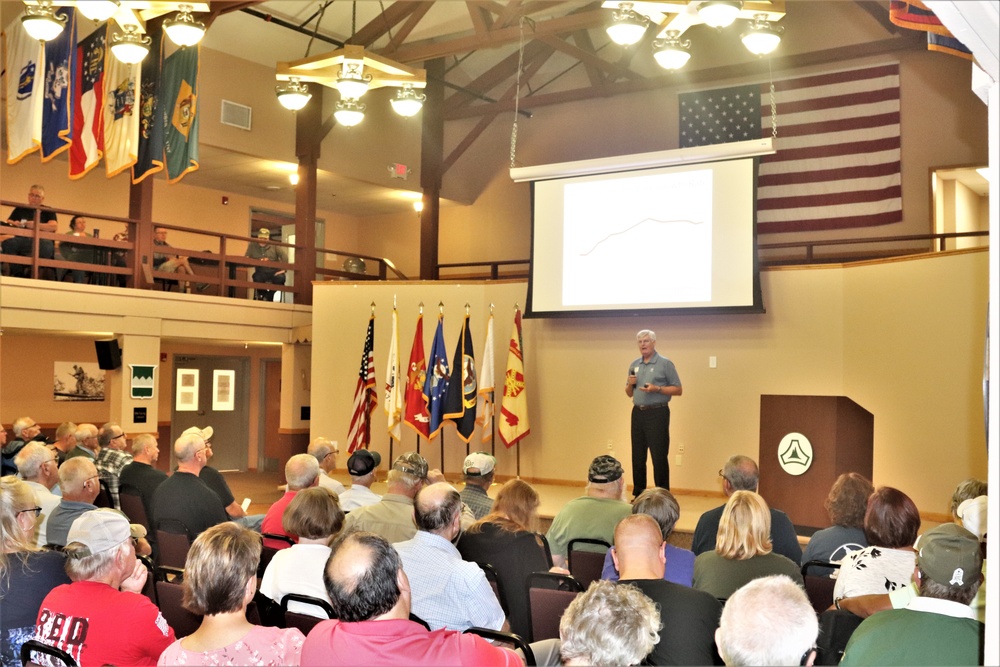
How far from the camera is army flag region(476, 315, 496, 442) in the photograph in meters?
10.3

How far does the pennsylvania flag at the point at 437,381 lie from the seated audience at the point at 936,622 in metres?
8.05

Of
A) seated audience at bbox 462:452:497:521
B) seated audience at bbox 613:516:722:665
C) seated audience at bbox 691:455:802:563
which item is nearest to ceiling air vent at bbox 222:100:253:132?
seated audience at bbox 462:452:497:521

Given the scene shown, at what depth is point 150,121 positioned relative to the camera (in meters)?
9.85

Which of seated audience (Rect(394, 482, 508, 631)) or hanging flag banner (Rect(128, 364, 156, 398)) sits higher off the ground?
hanging flag banner (Rect(128, 364, 156, 398))

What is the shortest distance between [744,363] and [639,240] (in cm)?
169

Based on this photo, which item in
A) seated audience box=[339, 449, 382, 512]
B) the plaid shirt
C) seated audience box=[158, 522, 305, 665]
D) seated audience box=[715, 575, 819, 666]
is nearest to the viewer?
seated audience box=[715, 575, 819, 666]

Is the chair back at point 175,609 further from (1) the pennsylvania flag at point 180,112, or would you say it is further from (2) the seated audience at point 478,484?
(1) the pennsylvania flag at point 180,112

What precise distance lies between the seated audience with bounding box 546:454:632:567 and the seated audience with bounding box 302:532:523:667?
83.1 inches

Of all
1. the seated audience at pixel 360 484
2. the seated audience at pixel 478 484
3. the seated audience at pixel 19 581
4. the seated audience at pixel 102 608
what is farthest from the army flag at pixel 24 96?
the seated audience at pixel 102 608

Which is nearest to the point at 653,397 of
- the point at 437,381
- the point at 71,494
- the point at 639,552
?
the point at 437,381

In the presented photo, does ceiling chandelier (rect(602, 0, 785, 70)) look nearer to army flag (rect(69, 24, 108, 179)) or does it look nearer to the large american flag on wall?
the large american flag on wall

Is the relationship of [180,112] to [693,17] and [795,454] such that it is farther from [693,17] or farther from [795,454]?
[795,454]

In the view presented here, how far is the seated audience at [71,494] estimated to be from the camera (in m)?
4.34

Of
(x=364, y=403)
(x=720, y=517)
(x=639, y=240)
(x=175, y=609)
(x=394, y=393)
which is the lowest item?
(x=175, y=609)
